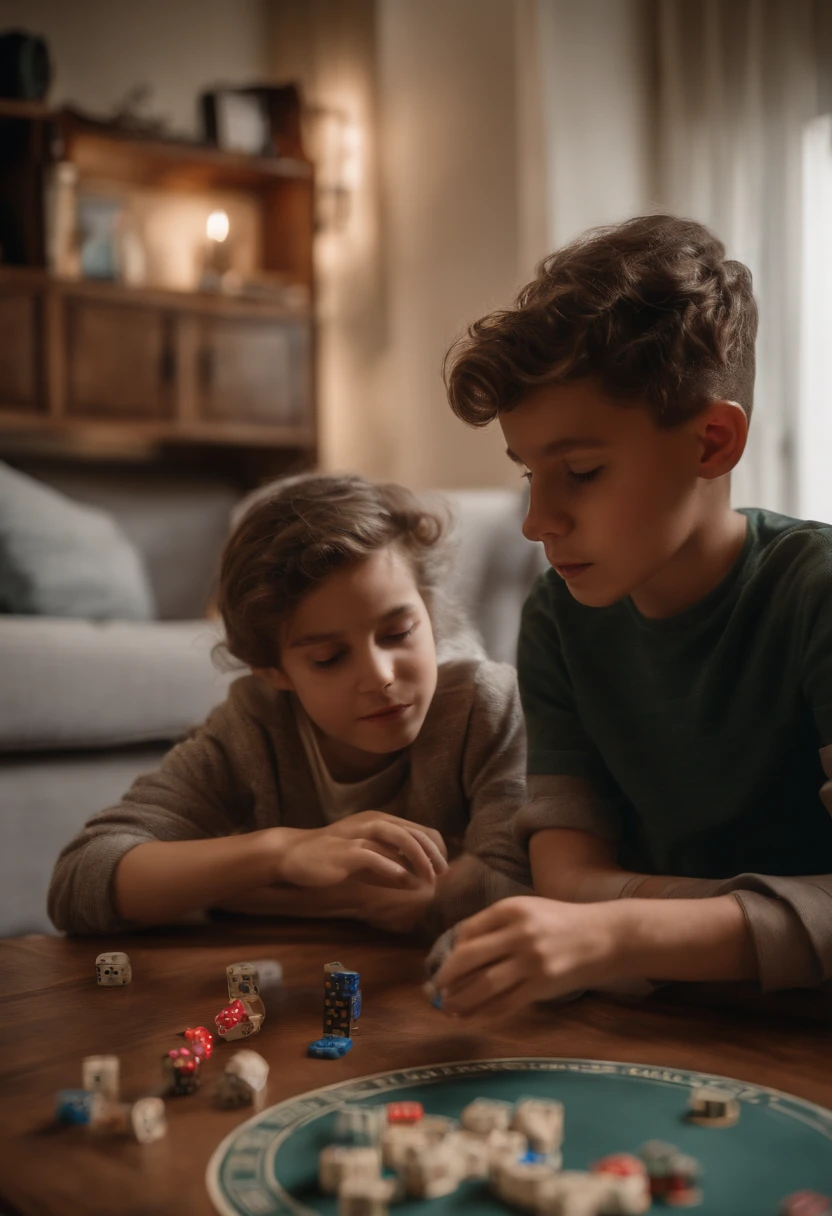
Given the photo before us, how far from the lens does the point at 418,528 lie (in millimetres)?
1317

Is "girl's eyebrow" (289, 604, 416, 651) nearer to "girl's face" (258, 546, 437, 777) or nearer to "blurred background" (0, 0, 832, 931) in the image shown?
"girl's face" (258, 546, 437, 777)

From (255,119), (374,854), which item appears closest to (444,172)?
(255,119)

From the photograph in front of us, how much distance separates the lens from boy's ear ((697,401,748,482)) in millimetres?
960

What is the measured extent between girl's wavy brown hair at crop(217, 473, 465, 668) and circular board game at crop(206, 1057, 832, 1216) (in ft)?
1.93

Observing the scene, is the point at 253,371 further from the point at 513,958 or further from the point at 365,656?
the point at 513,958

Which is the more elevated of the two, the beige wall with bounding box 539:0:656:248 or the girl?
the beige wall with bounding box 539:0:656:248

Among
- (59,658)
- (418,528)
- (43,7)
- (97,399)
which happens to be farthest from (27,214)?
(418,528)

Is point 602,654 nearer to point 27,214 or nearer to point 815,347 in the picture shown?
point 815,347

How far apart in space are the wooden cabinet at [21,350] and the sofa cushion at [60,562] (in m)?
0.54

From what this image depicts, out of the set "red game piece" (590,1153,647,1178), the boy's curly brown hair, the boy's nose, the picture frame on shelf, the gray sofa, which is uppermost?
the picture frame on shelf

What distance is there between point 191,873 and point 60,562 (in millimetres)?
1779

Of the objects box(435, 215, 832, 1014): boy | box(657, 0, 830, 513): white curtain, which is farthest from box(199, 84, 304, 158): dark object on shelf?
box(435, 215, 832, 1014): boy

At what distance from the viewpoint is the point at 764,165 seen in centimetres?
266

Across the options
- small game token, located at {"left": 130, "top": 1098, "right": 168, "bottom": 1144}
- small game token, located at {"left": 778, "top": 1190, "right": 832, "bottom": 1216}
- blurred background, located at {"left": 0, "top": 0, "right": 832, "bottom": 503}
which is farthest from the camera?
blurred background, located at {"left": 0, "top": 0, "right": 832, "bottom": 503}
